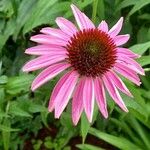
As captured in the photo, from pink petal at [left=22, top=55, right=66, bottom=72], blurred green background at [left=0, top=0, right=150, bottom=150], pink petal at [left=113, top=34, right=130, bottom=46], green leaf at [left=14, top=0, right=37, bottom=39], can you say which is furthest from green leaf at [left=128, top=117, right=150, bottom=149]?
pink petal at [left=22, top=55, right=66, bottom=72]

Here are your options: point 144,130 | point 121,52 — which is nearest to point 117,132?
point 144,130

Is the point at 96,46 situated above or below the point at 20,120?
above

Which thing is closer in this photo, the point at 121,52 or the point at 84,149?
the point at 121,52

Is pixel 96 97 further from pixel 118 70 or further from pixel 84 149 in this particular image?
pixel 84 149

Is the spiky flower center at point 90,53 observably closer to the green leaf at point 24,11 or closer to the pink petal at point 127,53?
the pink petal at point 127,53

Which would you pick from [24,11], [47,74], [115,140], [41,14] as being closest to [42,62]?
[47,74]
